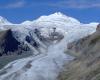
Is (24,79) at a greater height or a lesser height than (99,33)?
lesser

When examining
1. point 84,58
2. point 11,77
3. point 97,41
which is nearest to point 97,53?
point 84,58

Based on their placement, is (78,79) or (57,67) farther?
(57,67)

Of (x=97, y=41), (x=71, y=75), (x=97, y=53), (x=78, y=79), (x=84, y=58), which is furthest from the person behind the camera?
(x=97, y=41)

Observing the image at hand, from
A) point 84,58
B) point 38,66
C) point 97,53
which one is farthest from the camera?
point 38,66

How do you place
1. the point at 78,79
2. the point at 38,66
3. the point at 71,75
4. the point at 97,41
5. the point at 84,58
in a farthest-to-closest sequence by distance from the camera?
the point at 38,66
the point at 97,41
the point at 84,58
the point at 71,75
the point at 78,79

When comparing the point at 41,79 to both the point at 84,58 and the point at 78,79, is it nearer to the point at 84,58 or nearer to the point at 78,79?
the point at 84,58

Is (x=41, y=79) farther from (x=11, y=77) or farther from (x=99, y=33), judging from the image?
(x=99, y=33)

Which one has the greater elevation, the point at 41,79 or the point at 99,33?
the point at 99,33

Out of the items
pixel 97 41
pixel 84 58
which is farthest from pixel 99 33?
pixel 84 58

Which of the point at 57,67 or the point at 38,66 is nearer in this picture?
the point at 57,67
